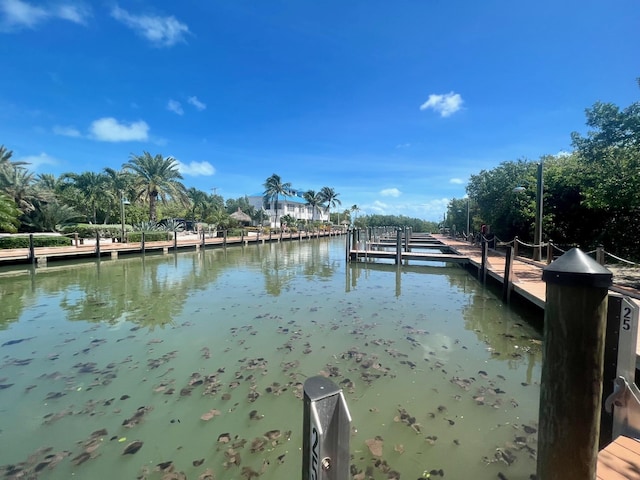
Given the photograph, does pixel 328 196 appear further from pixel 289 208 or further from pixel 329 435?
pixel 329 435

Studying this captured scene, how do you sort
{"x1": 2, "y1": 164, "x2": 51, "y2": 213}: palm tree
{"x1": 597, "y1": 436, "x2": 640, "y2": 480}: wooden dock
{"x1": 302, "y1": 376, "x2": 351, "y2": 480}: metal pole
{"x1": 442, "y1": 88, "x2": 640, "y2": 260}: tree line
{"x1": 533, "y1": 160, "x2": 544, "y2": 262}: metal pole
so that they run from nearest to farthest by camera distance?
{"x1": 302, "y1": 376, "x2": 351, "y2": 480}: metal pole, {"x1": 597, "y1": 436, "x2": 640, "y2": 480}: wooden dock, {"x1": 442, "y1": 88, "x2": 640, "y2": 260}: tree line, {"x1": 533, "y1": 160, "x2": 544, "y2": 262}: metal pole, {"x1": 2, "y1": 164, "x2": 51, "y2": 213}: palm tree

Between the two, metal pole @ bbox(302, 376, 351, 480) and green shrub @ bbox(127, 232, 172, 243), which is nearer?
metal pole @ bbox(302, 376, 351, 480)

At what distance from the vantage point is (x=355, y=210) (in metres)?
88.8

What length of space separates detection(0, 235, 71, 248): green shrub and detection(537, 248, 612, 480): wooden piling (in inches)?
1006

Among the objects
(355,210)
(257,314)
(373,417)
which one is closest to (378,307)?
(257,314)

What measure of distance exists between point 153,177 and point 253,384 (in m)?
32.8

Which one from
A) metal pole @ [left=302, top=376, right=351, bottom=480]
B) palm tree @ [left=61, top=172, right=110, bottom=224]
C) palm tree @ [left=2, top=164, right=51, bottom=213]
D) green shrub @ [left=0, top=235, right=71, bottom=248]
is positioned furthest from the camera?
palm tree @ [left=61, top=172, right=110, bottom=224]

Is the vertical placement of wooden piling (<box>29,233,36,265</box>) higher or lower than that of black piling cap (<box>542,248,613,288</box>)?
lower

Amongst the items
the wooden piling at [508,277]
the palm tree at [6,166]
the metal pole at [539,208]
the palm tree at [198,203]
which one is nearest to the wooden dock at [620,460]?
the wooden piling at [508,277]

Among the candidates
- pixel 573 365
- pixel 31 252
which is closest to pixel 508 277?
pixel 573 365

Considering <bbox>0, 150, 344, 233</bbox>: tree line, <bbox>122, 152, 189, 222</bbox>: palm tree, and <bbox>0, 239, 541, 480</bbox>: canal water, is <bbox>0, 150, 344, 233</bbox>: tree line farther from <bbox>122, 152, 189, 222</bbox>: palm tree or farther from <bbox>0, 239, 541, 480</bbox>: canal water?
<bbox>0, 239, 541, 480</bbox>: canal water

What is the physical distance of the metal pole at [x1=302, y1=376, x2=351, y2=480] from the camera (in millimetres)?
1371

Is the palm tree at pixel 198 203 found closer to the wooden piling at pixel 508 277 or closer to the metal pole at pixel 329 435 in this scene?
the wooden piling at pixel 508 277

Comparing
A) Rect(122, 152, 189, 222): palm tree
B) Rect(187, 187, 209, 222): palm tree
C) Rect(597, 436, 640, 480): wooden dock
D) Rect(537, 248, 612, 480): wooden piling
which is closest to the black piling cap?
Rect(537, 248, 612, 480): wooden piling
